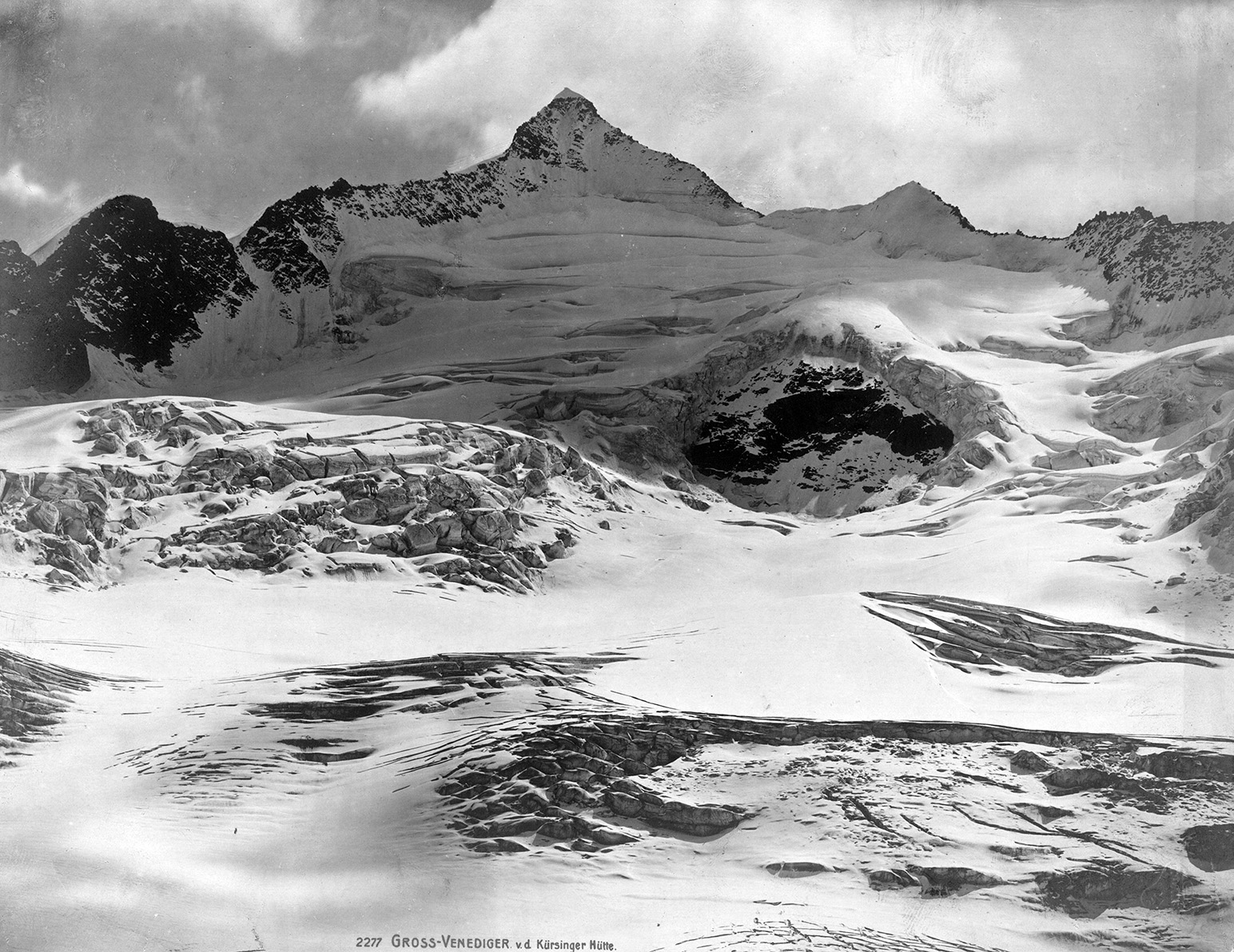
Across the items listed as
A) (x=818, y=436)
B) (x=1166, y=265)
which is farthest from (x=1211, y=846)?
(x=1166, y=265)

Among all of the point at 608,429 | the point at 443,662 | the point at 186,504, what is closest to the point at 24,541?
the point at 186,504

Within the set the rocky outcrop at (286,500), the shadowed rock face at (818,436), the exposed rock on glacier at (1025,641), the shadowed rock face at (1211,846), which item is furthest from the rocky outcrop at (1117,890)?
the rocky outcrop at (286,500)

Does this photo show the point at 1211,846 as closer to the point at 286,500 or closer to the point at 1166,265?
the point at 1166,265

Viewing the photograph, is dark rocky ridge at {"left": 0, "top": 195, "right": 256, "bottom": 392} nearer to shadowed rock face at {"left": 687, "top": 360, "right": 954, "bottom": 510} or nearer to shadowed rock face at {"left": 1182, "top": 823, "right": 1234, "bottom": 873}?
shadowed rock face at {"left": 687, "top": 360, "right": 954, "bottom": 510}

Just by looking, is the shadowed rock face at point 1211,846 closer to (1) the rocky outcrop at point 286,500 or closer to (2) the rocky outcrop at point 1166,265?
(2) the rocky outcrop at point 1166,265

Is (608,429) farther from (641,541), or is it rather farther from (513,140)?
(513,140)
